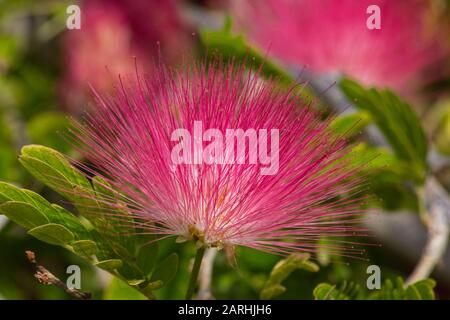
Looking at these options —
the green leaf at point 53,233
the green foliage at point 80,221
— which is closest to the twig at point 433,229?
the green foliage at point 80,221

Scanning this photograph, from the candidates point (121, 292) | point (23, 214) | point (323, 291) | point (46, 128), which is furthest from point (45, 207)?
point (46, 128)

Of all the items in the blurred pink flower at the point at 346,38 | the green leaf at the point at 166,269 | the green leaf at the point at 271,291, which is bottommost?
the green leaf at the point at 271,291

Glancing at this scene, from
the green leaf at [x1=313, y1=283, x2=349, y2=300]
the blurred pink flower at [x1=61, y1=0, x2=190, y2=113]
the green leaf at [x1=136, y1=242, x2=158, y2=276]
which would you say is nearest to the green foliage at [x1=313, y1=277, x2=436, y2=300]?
the green leaf at [x1=313, y1=283, x2=349, y2=300]

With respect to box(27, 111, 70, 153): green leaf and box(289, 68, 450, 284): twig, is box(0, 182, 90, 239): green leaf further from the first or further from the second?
box(27, 111, 70, 153): green leaf

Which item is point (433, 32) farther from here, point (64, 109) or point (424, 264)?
point (64, 109)

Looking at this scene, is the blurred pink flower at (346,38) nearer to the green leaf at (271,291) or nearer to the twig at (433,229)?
the twig at (433,229)

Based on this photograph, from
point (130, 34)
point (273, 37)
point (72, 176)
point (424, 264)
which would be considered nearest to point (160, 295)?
point (72, 176)
